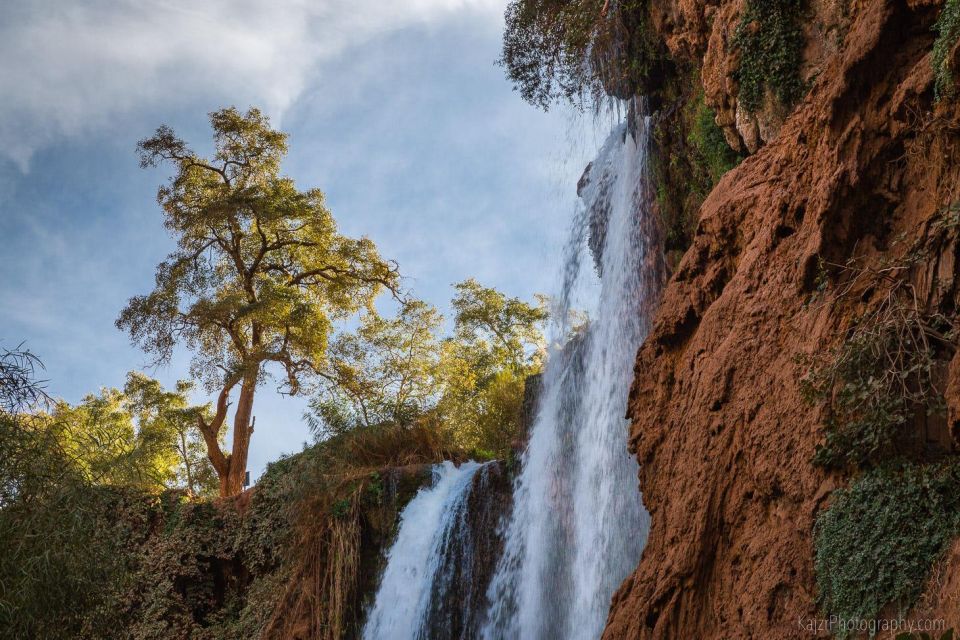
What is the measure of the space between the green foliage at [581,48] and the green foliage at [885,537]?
990 cm

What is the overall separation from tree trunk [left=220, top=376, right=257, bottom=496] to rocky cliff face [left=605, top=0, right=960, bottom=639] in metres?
16.9

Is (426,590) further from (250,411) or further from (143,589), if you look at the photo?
(250,411)

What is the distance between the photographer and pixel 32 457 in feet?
33.0

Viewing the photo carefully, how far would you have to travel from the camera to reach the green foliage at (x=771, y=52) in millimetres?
9648

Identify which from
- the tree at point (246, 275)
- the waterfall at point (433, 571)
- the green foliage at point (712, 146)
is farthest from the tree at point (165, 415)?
the green foliage at point (712, 146)

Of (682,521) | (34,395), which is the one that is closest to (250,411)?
(34,395)

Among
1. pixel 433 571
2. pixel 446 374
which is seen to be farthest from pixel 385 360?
pixel 433 571

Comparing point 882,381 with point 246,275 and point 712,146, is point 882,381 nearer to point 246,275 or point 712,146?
point 712,146

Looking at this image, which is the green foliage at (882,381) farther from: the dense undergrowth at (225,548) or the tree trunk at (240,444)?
the tree trunk at (240,444)

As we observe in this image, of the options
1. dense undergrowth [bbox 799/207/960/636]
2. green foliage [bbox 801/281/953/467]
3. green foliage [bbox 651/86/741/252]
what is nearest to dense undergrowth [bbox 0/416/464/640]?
green foliage [bbox 651/86/741/252]

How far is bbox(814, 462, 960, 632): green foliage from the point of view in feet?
19.2

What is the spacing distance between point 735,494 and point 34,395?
354 inches

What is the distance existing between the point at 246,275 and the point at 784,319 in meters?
20.7

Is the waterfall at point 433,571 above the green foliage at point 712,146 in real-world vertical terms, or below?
below
